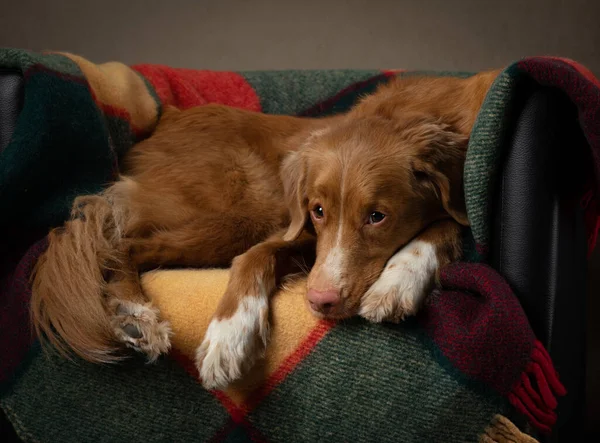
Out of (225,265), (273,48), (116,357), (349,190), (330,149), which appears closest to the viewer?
(116,357)

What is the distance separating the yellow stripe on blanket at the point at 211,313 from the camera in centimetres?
155

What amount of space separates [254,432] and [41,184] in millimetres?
1020

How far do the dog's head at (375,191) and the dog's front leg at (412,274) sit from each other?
41 millimetres

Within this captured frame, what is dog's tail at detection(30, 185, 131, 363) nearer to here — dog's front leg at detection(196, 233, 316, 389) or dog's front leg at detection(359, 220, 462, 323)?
dog's front leg at detection(196, 233, 316, 389)

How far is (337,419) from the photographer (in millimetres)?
1510

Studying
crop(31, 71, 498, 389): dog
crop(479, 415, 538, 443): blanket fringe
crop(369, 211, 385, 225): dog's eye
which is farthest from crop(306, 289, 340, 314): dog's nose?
crop(479, 415, 538, 443): blanket fringe

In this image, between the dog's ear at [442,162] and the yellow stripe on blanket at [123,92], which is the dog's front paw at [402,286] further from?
the yellow stripe on blanket at [123,92]

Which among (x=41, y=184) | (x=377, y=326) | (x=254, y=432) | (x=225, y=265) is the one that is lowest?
(x=254, y=432)

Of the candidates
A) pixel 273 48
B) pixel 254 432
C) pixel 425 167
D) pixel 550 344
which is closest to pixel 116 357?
pixel 254 432

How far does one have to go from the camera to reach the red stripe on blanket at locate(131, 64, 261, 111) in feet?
8.63

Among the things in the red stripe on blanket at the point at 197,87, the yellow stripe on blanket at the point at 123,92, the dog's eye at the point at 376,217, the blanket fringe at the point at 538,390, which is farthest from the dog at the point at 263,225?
the red stripe on blanket at the point at 197,87

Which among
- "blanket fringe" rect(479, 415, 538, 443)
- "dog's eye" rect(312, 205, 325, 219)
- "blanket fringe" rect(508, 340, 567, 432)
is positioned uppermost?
"dog's eye" rect(312, 205, 325, 219)

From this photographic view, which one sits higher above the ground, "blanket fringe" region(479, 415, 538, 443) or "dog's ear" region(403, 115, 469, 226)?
"dog's ear" region(403, 115, 469, 226)

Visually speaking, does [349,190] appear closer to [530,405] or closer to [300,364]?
[300,364]
